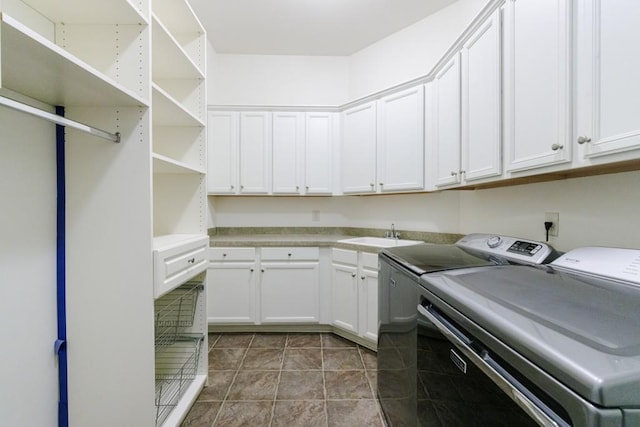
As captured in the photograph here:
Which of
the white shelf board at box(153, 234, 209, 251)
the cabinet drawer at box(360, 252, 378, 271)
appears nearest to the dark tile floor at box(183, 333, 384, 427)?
the cabinet drawer at box(360, 252, 378, 271)

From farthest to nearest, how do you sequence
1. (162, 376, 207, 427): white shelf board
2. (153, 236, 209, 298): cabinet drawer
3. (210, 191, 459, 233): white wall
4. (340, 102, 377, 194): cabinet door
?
(210, 191, 459, 233): white wall, (340, 102, 377, 194): cabinet door, (162, 376, 207, 427): white shelf board, (153, 236, 209, 298): cabinet drawer

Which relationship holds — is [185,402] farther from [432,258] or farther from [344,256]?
[432,258]

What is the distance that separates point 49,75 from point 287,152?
2.02 meters

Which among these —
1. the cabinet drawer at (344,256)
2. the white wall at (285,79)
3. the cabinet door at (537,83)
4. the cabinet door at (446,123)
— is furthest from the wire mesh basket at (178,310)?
the white wall at (285,79)

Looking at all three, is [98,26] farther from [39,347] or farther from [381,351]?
[381,351]

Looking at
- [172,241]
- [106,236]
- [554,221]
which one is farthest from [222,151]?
[554,221]

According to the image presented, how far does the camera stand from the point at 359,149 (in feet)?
8.86

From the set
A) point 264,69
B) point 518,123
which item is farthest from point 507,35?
point 264,69

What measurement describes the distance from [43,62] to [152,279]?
847mm

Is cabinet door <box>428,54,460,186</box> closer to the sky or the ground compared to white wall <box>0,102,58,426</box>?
closer to the sky

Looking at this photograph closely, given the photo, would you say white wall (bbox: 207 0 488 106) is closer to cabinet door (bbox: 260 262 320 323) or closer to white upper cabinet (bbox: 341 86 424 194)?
white upper cabinet (bbox: 341 86 424 194)

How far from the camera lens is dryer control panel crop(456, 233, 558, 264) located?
124 cm

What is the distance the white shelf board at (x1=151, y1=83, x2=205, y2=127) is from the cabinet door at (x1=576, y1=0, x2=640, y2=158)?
170 centimetres

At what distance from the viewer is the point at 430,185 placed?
7.25 feet
